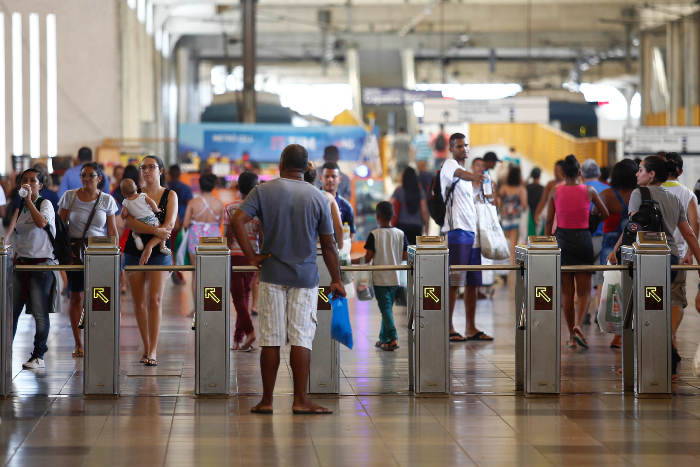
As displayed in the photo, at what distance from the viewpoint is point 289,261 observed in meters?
5.06

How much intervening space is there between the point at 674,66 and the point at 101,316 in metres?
24.9

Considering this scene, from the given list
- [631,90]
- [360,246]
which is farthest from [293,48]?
[360,246]

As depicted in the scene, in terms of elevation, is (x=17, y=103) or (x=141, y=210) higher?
(x=17, y=103)

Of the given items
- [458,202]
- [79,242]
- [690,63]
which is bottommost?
[79,242]

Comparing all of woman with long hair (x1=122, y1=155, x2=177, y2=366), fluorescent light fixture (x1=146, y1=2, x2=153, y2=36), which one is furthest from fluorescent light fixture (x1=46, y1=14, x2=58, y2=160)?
woman with long hair (x1=122, y1=155, x2=177, y2=366)

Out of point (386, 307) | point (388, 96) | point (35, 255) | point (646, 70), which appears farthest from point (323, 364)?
point (646, 70)

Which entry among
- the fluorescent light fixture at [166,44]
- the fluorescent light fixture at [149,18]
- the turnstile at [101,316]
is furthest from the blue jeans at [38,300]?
the fluorescent light fixture at [166,44]

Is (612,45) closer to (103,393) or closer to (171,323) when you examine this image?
(171,323)

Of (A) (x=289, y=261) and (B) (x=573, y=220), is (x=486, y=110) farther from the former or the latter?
(A) (x=289, y=261)

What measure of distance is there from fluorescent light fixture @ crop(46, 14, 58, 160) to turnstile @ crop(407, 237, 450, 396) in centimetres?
1547

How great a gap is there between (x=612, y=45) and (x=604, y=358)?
27723 millimetres

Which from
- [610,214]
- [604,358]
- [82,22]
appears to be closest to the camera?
[604,358]

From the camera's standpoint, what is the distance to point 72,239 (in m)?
7.10

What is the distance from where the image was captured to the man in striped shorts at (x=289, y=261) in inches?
200
